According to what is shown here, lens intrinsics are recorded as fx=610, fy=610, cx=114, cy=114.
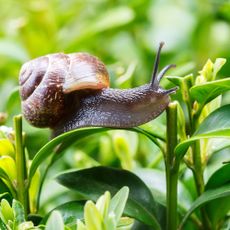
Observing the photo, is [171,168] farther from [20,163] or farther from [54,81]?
[54,81]

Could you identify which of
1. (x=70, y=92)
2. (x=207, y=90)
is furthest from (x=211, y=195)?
(x=70, y=92)

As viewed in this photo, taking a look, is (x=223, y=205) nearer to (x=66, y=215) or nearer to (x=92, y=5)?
(x=66, y=215)

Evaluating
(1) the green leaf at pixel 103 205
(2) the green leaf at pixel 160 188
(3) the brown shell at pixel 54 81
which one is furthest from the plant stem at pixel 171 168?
(3) the brown shell at pixel 54 81

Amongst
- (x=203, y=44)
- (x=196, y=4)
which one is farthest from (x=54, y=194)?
(x=196, y=4)

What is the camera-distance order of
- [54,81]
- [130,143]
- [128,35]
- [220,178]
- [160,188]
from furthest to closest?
[128,35]
[130,143]
[54,81]
[160,188]
[220,178]

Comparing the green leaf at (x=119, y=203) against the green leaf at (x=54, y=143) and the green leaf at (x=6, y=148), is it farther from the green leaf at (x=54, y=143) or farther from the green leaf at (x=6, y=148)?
the green leaf at (x=6, y=148)

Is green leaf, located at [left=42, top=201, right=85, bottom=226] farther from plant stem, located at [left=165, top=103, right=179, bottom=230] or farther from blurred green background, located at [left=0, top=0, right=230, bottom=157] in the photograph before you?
blurred green background, located at [left=0, top=0, right=230, bottom=157]

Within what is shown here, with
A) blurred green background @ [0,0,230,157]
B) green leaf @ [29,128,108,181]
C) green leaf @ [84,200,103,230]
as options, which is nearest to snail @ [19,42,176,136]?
green leaf @ [29,128,108,181]
